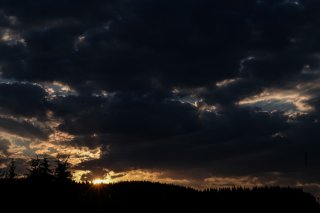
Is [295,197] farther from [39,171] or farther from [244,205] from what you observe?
[39,171]

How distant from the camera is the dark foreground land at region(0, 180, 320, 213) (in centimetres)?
3491

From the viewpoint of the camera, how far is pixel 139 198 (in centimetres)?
3700

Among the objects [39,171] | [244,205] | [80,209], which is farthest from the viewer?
[39,171]

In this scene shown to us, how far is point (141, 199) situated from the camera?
36875 mm

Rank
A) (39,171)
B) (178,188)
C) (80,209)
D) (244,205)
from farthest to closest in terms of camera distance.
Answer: (39,171) → (178,188) → (244,205) → (80,209)

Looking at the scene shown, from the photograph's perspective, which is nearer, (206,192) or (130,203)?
(130,203)

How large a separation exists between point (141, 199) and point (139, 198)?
22 cm

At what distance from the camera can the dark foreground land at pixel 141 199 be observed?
34.9 meters

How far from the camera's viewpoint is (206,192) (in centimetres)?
3875

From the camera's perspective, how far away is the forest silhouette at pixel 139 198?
34938 millimetres

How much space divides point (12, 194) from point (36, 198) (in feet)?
7.59

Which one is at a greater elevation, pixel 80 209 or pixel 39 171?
pixel 39 171

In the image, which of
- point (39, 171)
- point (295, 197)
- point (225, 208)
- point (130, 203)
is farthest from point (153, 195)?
point (39, 171)

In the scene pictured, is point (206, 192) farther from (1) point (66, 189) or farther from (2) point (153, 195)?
(1) point (66, 189)
